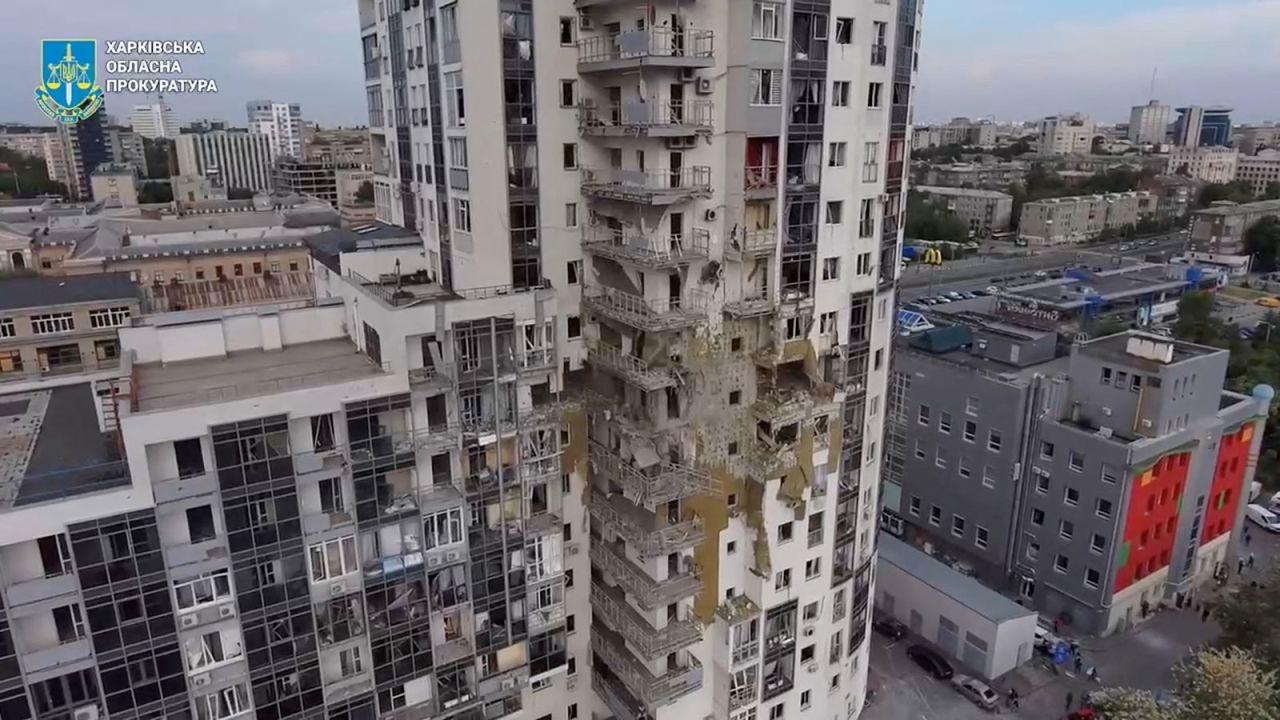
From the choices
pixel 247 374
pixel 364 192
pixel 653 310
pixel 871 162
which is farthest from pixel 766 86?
pixel 364 192

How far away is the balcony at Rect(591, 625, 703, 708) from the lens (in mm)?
28844

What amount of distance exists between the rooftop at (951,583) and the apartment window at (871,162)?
85.6 ft

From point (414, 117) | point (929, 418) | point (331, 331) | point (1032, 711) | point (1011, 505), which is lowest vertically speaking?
point (1032, 711)

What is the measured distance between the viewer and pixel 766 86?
25000 mm

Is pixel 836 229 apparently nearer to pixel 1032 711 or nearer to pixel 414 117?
pixel 414 117

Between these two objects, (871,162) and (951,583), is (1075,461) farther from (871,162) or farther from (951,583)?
(871,162)

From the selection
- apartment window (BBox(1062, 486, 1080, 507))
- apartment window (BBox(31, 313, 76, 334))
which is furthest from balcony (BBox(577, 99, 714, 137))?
apartment window (BBox(31, 313, 76, 334))

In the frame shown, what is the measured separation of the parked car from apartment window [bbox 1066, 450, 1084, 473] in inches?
519

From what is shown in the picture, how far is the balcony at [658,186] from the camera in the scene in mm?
24594

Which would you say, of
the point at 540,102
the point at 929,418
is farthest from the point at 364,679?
the point at 929,418

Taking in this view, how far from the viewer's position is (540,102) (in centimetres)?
2595

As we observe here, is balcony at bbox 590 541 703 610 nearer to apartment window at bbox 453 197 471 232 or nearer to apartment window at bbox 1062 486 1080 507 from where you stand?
apartment window at bbox 453 197 471 232

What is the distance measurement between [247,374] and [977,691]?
37913 millimetres

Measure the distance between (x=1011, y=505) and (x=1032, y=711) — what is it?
1200 cm
